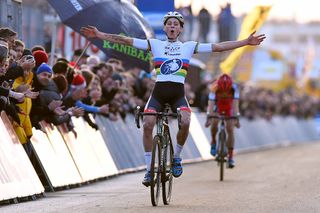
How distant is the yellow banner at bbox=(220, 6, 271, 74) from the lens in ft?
86.4

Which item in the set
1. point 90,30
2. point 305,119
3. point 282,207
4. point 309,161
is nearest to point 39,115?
point 90,30

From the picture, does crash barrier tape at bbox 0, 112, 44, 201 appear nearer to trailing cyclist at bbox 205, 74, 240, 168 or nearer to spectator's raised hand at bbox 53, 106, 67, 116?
spectator's raised hand at bbox 53, 106, 67, 116

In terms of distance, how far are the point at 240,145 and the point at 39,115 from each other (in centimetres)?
2025

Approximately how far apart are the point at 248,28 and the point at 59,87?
11170 mm

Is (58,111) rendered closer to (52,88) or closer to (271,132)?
(52,88)

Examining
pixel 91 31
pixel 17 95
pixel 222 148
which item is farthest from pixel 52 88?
pixel 222 148

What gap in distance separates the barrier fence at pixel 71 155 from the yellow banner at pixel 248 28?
199 centimetres

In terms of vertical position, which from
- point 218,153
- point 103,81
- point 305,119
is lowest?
point 305,119

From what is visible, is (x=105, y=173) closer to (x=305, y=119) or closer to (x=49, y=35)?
(x=49, y=35)

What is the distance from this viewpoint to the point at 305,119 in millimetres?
60281

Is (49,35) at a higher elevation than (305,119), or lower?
higher

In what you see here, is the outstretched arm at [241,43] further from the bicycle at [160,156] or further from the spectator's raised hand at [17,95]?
the spectator's raised hand at [17,95]

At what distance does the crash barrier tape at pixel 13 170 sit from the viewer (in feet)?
45.1

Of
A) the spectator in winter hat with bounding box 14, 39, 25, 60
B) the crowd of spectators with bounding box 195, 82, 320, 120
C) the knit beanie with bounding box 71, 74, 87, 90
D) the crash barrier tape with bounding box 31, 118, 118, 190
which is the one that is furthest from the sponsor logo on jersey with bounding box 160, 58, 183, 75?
Answer: the crowd of spectators with bounding box 195, 82, 320, 120
